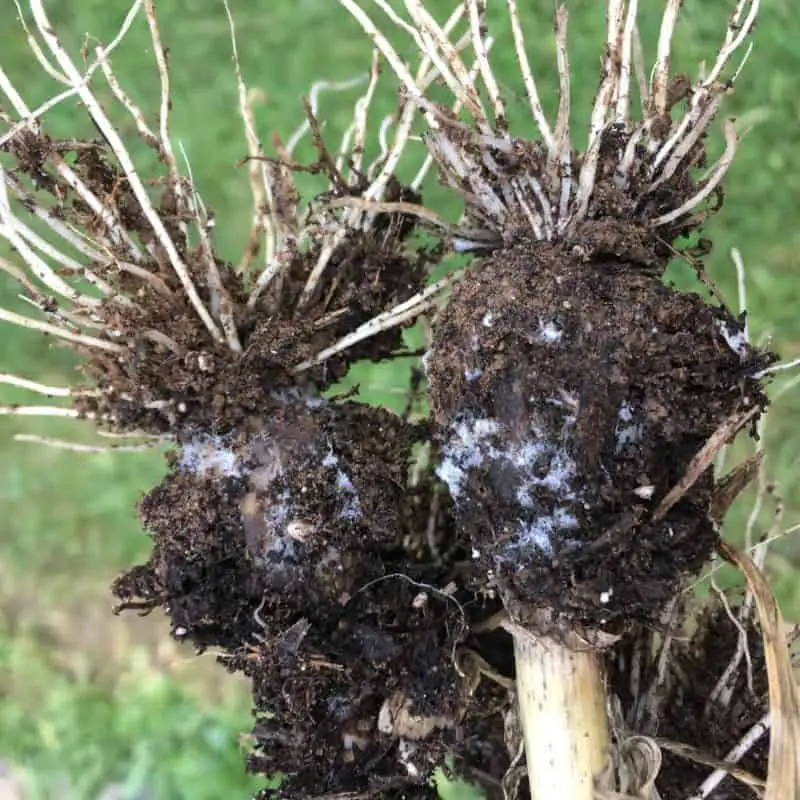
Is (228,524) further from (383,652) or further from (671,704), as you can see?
(671,704)

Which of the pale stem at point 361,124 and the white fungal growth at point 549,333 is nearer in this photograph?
the white fungal growth at point 549,333

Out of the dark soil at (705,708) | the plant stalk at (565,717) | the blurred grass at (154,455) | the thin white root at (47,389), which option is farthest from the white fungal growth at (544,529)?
the blurred grass at (154,455)

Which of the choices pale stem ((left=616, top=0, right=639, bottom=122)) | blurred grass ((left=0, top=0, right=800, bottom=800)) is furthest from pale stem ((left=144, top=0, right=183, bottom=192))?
blurred grass ((left=0, top=0, right=800, bottom=800))

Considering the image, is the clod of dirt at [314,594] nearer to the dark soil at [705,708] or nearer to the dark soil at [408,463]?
the dark soil at [408,463]

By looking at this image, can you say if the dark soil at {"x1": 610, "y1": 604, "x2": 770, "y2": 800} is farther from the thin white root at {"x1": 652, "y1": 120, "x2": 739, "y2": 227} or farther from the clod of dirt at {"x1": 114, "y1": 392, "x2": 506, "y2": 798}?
the thin white root at {"x1": 652, "y1": 120, "x2": 739, "y2": 227}

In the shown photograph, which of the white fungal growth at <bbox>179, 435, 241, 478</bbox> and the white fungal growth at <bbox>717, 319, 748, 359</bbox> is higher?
the white fungal growth at <bbox>717, 319, 748, 359</bbox>

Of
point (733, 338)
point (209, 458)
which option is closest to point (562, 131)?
point (733, 338)

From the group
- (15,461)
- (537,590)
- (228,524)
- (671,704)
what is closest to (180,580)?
(228,524)
